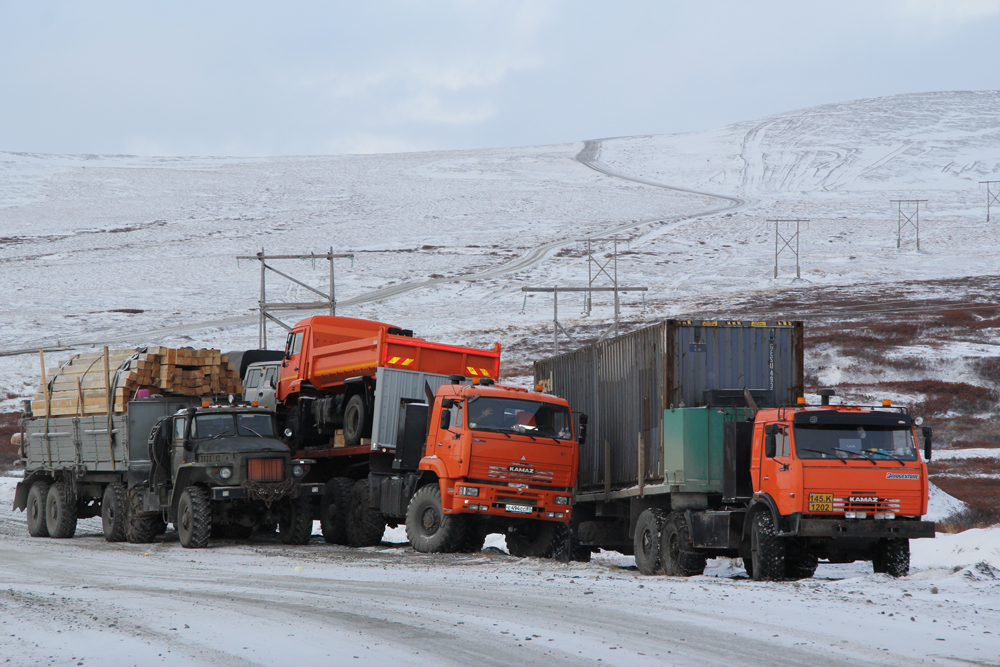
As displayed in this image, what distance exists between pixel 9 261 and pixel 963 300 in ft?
237

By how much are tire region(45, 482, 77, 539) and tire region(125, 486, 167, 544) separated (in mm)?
2394

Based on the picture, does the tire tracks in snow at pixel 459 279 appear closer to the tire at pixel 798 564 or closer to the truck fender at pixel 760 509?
the truck fender at pixel 760 509

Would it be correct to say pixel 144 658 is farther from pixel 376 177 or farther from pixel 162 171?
pixel 162 171

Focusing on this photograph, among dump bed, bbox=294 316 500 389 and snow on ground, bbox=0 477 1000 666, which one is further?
dump bed, bbox=294 316 500 389

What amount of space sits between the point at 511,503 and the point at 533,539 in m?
1.80

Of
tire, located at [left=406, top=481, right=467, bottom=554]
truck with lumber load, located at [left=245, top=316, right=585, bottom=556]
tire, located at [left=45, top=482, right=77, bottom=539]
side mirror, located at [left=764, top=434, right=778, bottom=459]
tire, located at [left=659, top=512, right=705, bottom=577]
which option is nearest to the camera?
side mirror, located at [left=764, top=434, right=778, bottom=459]

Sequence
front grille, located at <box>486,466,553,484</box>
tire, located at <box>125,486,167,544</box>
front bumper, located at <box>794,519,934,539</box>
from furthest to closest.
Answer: tire, located at <box>125,486,167,544</box> < front grille, located at <box>486,466,553,484</box> < front bumper, located at <box>794,519,934,539</box>

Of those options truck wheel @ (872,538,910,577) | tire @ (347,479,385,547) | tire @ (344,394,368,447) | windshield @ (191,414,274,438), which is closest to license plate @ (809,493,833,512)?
truck wheel @ (872,538,910,577)

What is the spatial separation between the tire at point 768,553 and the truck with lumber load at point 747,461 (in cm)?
1

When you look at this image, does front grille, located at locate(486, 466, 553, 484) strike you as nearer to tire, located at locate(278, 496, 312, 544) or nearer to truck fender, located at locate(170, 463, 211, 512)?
tire, located at locate(278, 496, 312, 544)

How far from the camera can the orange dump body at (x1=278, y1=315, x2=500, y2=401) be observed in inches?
759

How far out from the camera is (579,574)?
13984 mm

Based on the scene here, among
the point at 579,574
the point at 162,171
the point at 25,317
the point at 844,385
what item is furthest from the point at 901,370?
the point at 162,171

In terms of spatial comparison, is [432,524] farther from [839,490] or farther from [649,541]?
[839,490]
